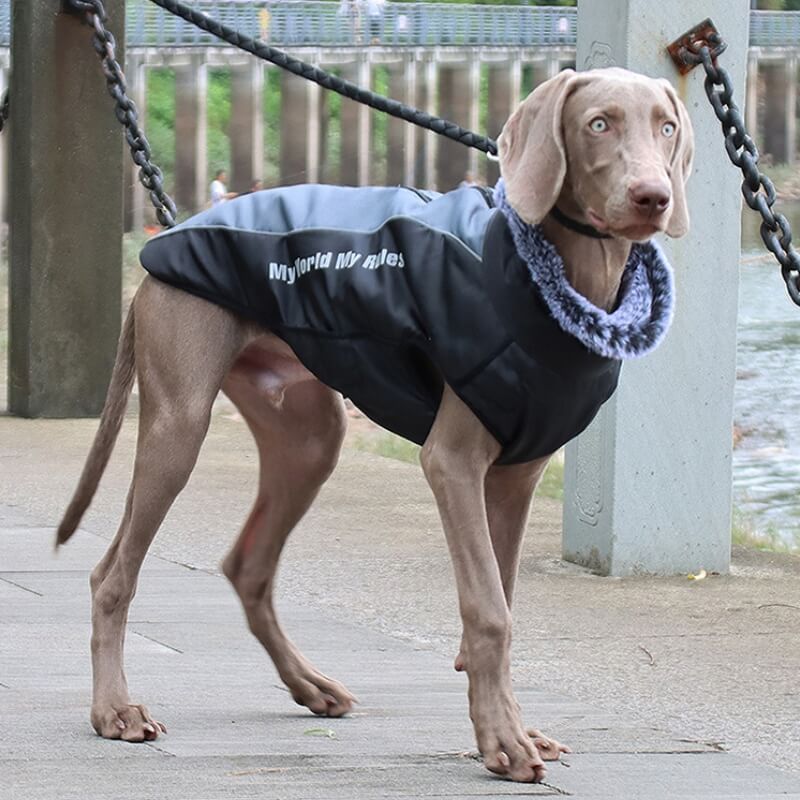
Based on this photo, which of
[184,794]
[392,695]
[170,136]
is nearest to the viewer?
[184,794]

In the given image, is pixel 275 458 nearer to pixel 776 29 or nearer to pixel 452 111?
pixel 452 111

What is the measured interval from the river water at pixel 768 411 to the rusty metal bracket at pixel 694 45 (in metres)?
1.96

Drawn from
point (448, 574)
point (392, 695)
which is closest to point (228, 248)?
point (392, 695)

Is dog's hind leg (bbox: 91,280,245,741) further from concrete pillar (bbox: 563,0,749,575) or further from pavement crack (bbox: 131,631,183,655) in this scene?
concrete pillar (bbox: 563,0,749,575)

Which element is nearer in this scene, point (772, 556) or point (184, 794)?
point (184, 794)

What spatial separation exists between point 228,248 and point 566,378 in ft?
3.17

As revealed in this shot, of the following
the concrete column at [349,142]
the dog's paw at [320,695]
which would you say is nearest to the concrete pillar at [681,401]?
the dog's paw at [320,695]

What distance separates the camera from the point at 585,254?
4.74 meters

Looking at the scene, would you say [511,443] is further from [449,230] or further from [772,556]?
[772,556]

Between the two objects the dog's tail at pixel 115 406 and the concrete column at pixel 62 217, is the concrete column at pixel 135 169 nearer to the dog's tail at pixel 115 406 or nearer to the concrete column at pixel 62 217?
the concrete column at pixel 62 217

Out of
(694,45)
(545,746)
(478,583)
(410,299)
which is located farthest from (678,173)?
(694,45)

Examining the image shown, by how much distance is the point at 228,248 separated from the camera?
5.14m

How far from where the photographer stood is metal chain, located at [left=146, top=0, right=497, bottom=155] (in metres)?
7.25

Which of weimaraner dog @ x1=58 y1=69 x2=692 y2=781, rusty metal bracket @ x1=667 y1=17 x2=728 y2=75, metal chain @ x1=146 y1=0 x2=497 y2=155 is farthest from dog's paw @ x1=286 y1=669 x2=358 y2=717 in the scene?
rusty metal bracket @ x1=667 y1=17 x2=728 y2=75
